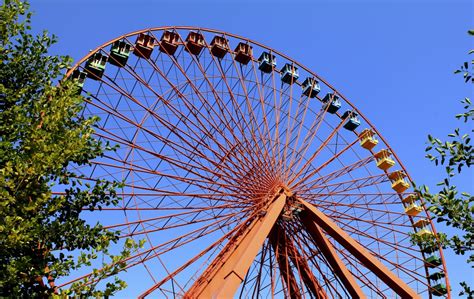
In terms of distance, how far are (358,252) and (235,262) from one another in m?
5.28

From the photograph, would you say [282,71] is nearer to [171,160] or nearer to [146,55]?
[146,55]

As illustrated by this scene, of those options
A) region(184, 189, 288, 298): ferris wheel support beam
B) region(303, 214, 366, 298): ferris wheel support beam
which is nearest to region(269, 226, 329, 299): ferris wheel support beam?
region(303, 214, 366, 298): ferris wheel support beam

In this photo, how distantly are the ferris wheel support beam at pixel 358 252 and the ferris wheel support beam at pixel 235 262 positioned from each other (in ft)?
3.92

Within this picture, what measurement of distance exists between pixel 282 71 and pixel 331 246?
904cm

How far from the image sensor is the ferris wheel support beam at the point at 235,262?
50.6ft

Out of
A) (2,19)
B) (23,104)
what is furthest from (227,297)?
(2,19)

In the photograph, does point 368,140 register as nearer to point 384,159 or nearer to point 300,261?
point 384,159

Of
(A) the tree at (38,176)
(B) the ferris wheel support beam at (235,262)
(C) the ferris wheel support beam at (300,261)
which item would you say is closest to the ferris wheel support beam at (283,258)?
(C) the ferris wheel support beam at (300,261)

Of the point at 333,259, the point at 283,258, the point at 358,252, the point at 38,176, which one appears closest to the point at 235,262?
the point at 283,258

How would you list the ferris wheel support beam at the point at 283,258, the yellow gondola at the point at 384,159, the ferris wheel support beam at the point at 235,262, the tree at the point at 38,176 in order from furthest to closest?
the yellow gondola at the point at 384,159 → the ferris wheel support beam at the point at 283,258 → the ferris wheel support beam at the point at 235,262 → the tree at the point at 38,176

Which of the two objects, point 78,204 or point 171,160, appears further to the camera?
point 171,160

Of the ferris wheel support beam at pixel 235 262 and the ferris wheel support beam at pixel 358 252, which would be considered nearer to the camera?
the ferris wheel support beam at pixel 235 262

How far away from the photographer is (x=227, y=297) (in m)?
14.9

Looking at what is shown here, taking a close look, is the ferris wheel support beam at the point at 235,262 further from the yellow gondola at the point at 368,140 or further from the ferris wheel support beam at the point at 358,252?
the yellow gondola at the point at 368,140
